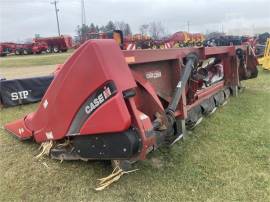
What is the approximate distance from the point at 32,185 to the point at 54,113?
0.70 metres

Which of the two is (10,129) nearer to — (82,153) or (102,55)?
(82,153)

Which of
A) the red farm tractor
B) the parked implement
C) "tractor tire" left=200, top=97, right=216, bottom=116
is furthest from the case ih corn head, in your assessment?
the red farm tractor

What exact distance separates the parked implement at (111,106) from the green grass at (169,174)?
0.19 meters

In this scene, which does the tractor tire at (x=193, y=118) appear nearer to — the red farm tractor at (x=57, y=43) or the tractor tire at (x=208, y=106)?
the tractor tire at (x=208, y=106)

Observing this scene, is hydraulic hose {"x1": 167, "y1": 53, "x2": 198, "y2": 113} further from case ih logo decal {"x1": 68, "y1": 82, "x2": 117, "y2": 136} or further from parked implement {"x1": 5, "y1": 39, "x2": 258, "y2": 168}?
case ih logo decal {"x1": 68, "y1": 82, "x2": 117, "y2": 136}

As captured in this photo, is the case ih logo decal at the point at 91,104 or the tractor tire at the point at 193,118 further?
the tractor tire at the point at 193,118

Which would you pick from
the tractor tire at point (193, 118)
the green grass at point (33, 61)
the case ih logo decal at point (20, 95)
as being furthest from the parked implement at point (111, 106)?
the green grass at point (33, 61)

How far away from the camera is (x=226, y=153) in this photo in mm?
4066

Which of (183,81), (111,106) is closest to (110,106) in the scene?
(111,106)

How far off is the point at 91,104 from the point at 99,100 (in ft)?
0.34

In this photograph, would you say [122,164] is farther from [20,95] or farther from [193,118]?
[20,95]

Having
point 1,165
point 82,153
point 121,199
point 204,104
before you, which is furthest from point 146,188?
point 204,104

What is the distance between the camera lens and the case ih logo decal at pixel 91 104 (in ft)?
9.42

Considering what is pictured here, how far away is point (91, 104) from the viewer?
9.82 ft
